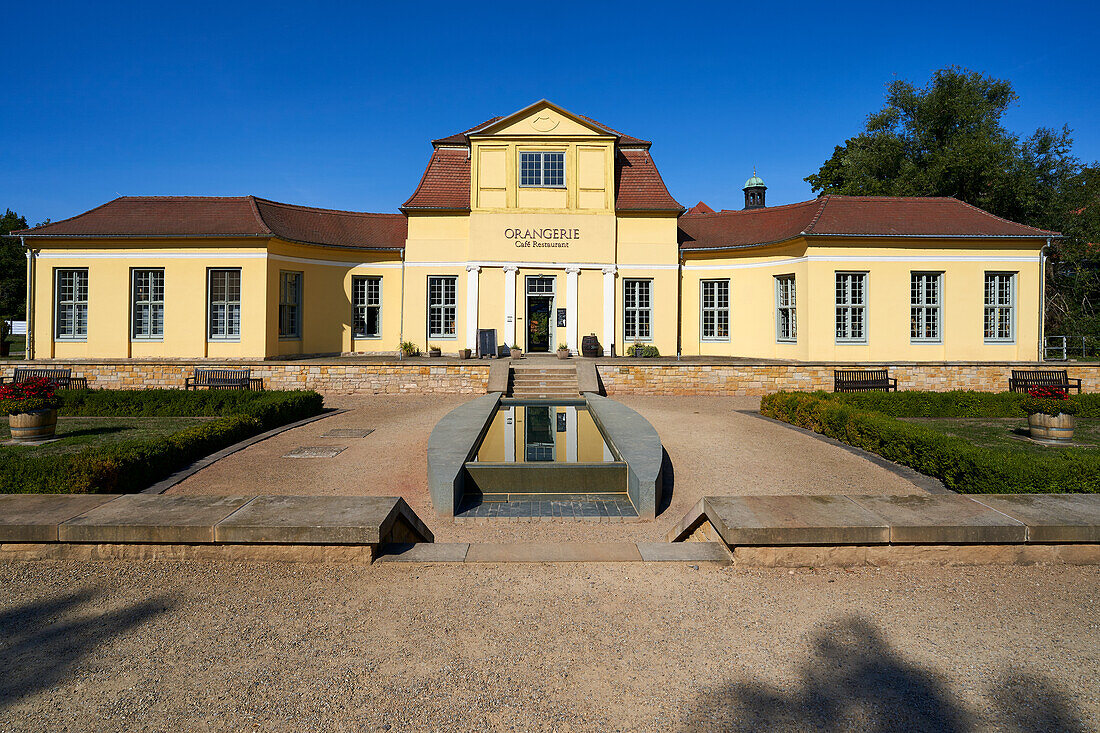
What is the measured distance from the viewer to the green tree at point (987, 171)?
91.6 feet

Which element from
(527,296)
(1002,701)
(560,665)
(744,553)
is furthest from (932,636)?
(527,296)

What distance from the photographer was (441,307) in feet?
76.7

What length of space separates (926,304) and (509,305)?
14842 mm

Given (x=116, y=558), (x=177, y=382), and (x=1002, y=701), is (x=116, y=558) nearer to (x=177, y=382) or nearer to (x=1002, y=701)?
(x=1002, y=701)

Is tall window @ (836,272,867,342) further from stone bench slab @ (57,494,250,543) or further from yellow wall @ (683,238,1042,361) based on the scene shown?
stone bench slab @ (57,494,250,543)

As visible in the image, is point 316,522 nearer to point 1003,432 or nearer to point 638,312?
point 1003,432

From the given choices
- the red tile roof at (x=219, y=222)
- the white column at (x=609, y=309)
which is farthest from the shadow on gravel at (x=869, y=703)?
the red tile roof at (x=219, y=222)

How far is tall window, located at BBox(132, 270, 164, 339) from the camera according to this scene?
2119 cm

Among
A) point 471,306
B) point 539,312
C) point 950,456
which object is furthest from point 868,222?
point 950,456

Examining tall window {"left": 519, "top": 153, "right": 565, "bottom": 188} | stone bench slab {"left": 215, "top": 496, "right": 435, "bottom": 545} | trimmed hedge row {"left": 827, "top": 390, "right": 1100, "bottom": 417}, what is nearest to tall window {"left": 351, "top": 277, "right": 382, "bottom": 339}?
tall window {"left": 519, "top": 153, "right": 565, "bottom": 188}

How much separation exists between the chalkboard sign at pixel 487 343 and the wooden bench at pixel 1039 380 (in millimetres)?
16027

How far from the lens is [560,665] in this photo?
140 inches

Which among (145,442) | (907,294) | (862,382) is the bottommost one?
(145,442)

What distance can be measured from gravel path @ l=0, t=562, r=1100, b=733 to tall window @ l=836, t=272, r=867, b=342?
57.2ft
